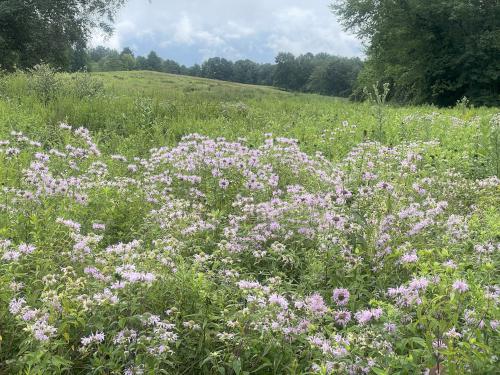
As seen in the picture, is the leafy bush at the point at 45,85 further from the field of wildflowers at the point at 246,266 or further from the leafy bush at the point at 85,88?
the field of wildflowers at the point at 246,266

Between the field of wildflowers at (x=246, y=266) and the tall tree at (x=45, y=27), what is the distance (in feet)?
63.0

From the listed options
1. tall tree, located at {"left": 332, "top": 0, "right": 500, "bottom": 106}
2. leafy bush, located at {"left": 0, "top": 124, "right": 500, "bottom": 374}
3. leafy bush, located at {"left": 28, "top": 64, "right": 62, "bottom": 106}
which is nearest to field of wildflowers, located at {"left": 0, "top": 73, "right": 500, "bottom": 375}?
leafy bush, located at {"left": 0, "top": 124, "right": 500, "bottom": 374}

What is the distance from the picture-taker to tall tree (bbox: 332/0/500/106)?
27219 millimetres

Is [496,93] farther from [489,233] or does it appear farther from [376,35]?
[489,233]

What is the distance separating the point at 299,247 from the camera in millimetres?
3977

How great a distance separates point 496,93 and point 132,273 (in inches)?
1190

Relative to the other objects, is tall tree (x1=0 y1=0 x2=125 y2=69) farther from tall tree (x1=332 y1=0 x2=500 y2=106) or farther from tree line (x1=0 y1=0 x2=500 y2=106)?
tall tree (x1=332 y1=0 x2=500 y2=106)

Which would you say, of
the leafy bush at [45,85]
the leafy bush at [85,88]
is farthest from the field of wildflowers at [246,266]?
the leafy bush at [85,88]

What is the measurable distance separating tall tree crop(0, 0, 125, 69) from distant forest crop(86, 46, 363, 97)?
6148cm

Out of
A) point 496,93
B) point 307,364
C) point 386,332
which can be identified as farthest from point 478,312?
point 496,93

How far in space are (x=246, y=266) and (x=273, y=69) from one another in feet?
331

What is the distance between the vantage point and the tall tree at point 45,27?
75.0ft

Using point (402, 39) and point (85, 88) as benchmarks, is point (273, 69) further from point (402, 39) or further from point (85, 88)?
point (85, 88)

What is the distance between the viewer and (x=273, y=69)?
10088cm
